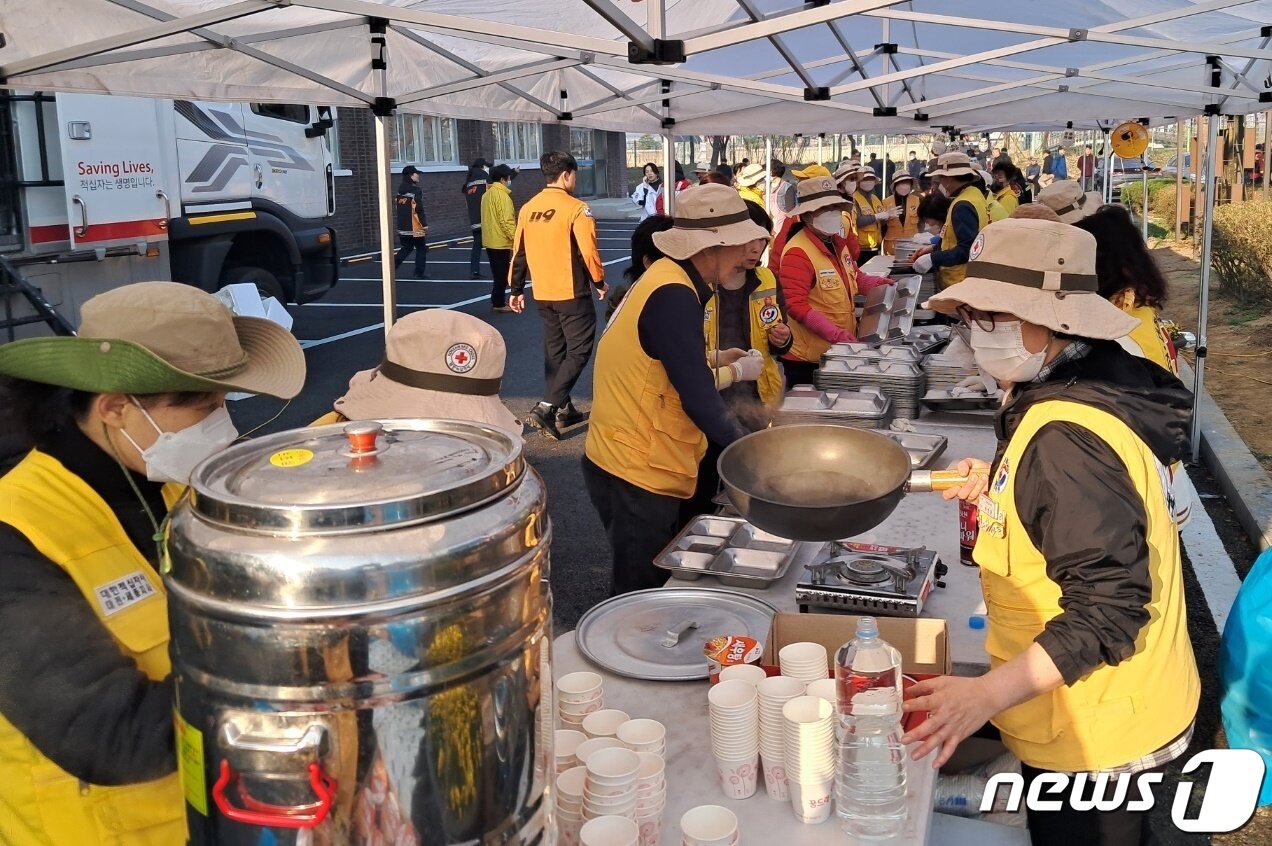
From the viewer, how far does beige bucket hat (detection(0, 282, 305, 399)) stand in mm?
1613

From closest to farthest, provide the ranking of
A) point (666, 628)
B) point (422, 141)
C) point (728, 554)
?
point (666, 628) → point (728, 554) → point (422, 141)

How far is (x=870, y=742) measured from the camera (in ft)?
5.90

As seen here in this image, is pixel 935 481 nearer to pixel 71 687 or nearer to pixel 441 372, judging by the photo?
pixel 441 372

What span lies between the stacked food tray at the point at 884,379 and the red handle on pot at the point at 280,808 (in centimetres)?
395

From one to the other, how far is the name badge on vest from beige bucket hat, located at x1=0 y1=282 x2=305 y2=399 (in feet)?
0.98

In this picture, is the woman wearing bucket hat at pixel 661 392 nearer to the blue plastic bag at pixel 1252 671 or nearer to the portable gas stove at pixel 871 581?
the portable gas stove at pixel 871 581

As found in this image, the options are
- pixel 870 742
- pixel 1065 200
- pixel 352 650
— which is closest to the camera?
pixel 352 650

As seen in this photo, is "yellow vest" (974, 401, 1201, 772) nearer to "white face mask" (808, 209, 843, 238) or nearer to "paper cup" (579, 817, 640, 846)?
"paper cup" (579, 817, 640, 846)

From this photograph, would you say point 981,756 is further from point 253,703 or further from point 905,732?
point 253,703

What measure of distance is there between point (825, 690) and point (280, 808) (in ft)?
3.49

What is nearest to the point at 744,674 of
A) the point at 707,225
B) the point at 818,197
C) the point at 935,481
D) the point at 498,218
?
the point at 935,481

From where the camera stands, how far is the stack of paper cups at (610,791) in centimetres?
164

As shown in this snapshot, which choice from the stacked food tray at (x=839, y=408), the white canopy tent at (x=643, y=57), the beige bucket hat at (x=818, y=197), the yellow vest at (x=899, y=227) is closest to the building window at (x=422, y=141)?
the yellow vest at (x=899, y=227)

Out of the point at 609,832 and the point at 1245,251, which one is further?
the point at 1245,251
